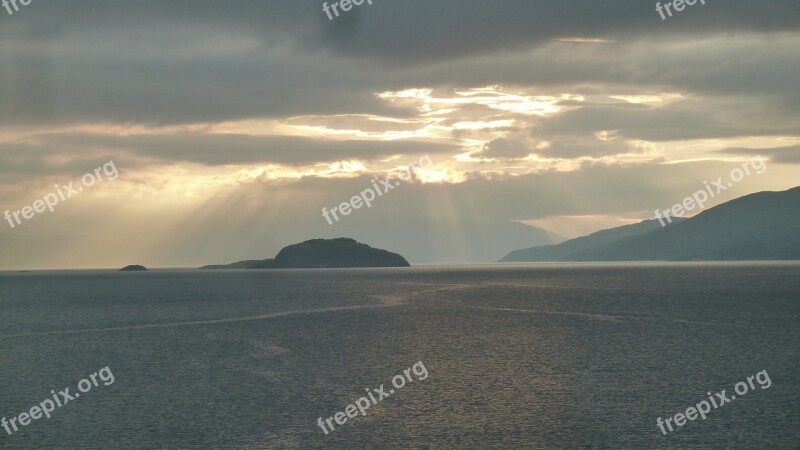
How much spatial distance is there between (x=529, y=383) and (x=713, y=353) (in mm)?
30889

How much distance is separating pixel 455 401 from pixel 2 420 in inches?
1264

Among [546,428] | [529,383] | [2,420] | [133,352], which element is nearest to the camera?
[546,428]

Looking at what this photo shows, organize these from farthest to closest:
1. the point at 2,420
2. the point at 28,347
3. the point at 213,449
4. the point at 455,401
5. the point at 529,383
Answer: the point at 28,347
the point at 529,383
the point at 455,401
the point at 2,420
the point at 213,449

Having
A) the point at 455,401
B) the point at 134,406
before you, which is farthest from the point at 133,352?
the point at 455,401

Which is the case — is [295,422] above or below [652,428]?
above

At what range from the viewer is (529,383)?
65250mm

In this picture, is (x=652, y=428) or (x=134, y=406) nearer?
(x=652, y=428)

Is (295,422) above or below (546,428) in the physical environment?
above

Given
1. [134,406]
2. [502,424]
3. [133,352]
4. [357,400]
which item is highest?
[133,352]

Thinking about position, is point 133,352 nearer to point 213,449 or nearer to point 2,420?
point 2,420

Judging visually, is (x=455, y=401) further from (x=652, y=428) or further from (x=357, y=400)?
(x=652, y=428)

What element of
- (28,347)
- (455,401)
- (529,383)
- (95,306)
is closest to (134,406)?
(455,401)

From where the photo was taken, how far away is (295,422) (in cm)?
5081

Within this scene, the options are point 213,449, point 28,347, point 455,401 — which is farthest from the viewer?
point 28,347
